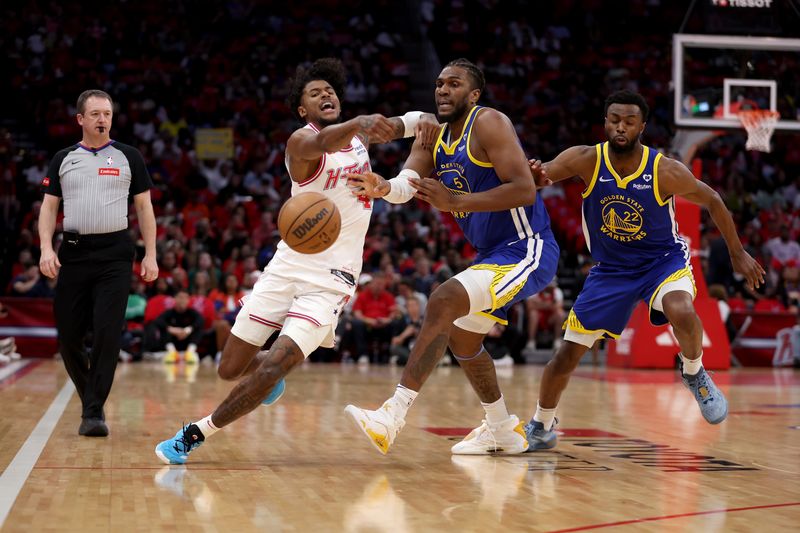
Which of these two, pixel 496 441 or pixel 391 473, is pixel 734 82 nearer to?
pixel 496 441

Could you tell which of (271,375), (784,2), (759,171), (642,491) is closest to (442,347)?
(271,375)

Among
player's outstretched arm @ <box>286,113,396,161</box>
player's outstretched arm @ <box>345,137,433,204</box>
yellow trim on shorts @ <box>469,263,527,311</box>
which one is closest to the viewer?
player's outstretched arm @ <box>286,113,396,161</box>

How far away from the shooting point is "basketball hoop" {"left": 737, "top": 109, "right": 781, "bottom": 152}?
13304 mm

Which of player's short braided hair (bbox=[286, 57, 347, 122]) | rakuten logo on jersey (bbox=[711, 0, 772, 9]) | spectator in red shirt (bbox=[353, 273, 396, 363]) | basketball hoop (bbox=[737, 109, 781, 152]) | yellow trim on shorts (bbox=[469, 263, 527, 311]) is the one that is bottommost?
spectator in red shirt (bbox=[353, 273, 396, 363])

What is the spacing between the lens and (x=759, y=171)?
858 inches

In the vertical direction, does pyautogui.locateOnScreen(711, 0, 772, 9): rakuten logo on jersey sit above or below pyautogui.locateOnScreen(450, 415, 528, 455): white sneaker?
above

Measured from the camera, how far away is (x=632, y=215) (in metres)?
6.30

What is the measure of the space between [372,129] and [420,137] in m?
0.64

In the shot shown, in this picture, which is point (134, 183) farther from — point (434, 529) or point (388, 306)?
point (388, 306)

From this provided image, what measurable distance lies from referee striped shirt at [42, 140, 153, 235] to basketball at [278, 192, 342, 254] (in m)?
1.94

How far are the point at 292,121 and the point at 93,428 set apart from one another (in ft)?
52.6

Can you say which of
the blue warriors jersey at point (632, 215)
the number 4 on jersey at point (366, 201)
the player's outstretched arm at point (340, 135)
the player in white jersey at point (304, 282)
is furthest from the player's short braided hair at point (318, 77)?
the blue warriors jersey at point (632, 215)

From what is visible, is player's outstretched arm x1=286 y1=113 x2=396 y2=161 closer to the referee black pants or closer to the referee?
the referee

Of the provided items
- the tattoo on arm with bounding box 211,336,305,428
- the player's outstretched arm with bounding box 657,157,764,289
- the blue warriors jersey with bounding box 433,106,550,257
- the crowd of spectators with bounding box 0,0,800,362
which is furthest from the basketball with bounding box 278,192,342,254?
the crowd of spectators with bounding box 0,0,800,362
